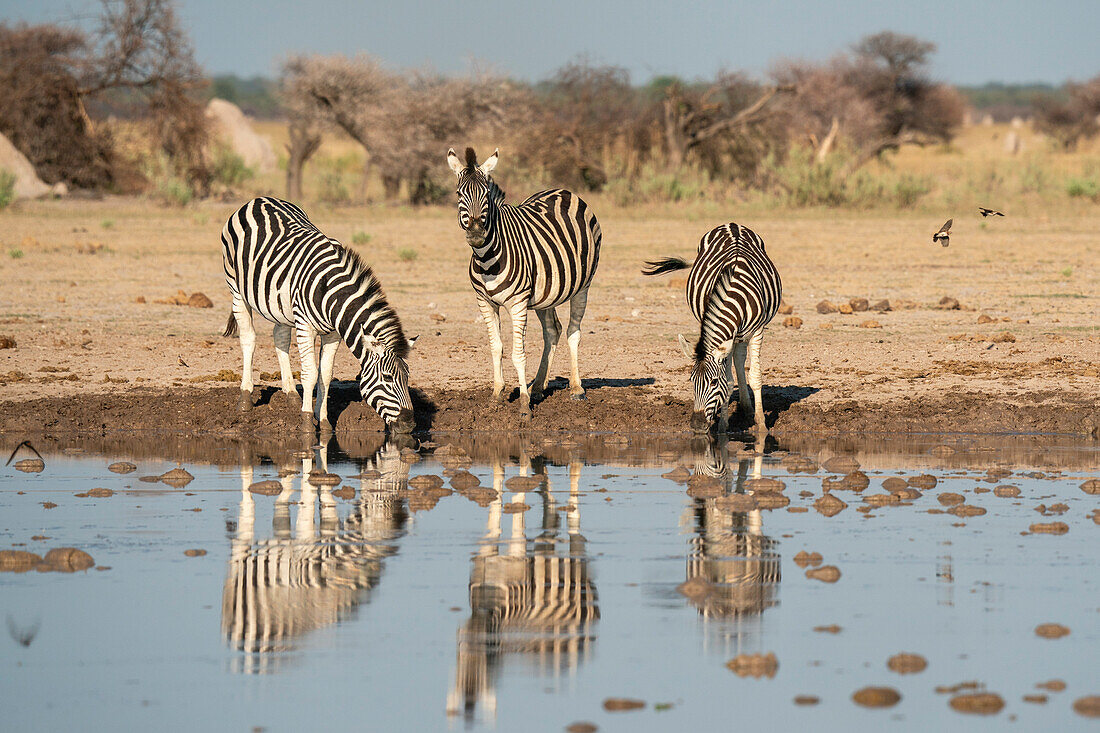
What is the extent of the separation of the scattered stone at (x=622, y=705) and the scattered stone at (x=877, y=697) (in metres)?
0.74

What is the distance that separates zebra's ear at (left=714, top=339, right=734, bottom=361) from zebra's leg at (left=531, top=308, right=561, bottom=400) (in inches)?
87.7

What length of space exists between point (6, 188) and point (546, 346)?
71.8 ft

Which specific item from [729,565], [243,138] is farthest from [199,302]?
[243,138]

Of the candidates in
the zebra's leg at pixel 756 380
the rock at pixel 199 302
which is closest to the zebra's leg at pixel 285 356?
the zebra's leg at pixel 756 380

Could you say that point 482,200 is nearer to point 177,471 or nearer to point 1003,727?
point 177,471

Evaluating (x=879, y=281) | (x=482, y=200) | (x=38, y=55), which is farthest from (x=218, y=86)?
(x=482, y=200)

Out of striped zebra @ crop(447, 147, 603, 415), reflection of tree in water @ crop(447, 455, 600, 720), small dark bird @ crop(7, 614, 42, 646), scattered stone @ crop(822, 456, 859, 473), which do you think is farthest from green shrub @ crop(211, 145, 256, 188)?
small dark bird @ crop(7, 614, 42, 646)

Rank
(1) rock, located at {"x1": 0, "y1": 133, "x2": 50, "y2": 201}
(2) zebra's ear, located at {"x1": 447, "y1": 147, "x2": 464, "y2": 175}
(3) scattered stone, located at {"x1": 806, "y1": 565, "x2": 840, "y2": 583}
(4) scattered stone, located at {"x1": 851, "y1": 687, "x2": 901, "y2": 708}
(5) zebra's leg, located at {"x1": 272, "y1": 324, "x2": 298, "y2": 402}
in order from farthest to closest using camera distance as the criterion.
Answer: (1) rock, located at {"x1": 0, "y1": 133, "x2": 50, "y2": 201} < (5) zebra's leg, located at {"x1": 272, "y1": 324, "x2": 298, "y2": 402} < (2) zebra's ear, located at {"x1": 447, "y1": 147, "x2": 464, "y2": 175} < (3) scattered stone, located at {"x1": 806, "y1": 565, "x2": 840, "y2": 583} < (4) scattered stone, located at {"x1": 851, "y1": 687, "x2": 901, "y2": 708}

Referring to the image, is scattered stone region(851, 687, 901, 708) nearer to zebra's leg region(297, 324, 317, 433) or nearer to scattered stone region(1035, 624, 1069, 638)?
scattered stone region(1035, 624, 1069, 638)

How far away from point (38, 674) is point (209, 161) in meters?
33.3

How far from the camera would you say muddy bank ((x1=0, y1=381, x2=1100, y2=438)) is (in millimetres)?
10945

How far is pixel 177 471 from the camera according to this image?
353 inches

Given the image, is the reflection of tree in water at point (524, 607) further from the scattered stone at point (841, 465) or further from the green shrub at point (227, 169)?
the green shrub at point (227, 169)

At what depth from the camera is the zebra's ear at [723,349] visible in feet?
32.8
